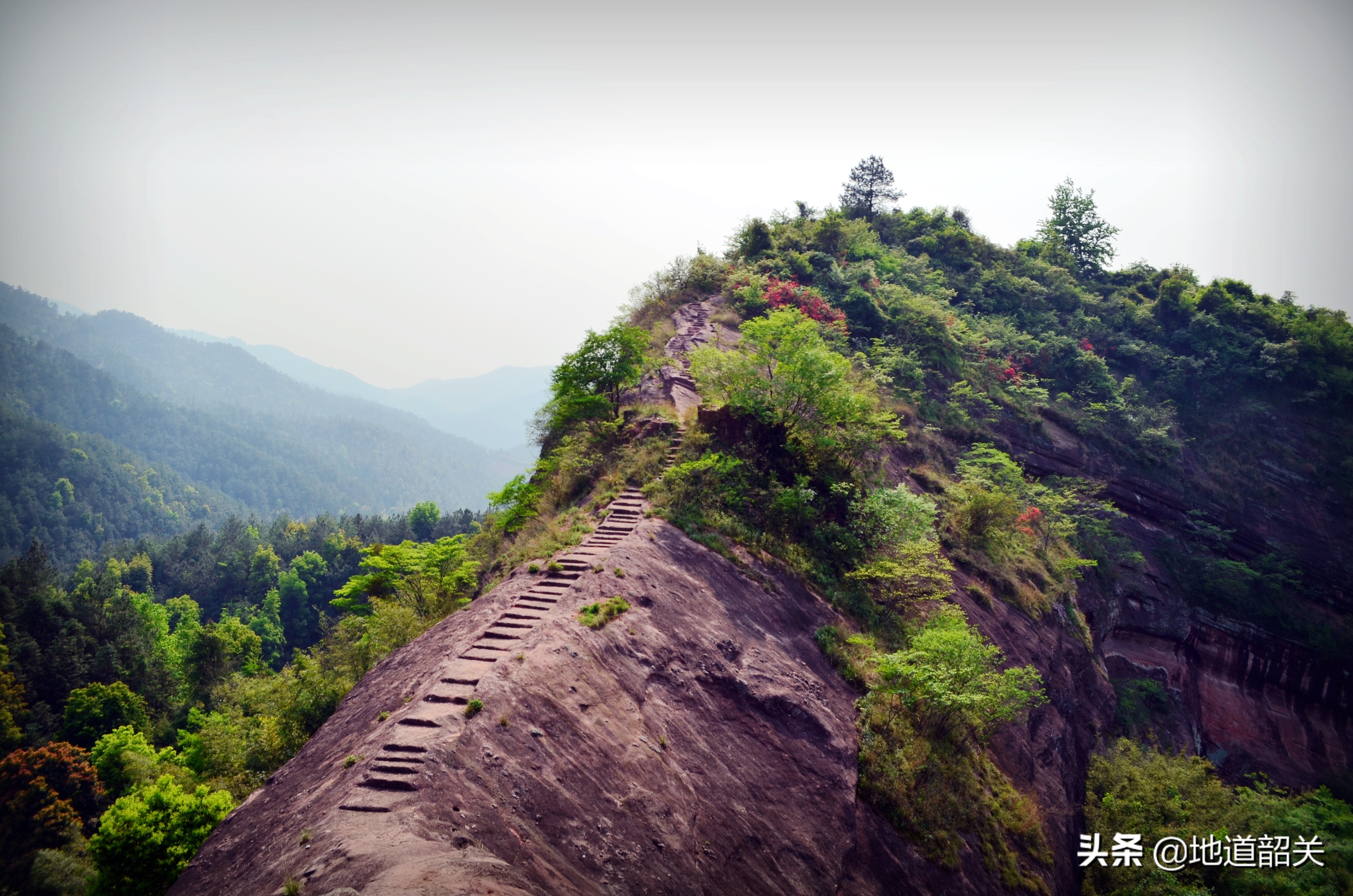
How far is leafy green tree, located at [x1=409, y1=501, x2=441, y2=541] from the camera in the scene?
89.4 m

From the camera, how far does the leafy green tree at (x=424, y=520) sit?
293ft

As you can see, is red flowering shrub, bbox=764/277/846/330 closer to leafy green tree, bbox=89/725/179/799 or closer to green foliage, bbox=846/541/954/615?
green foliage, bbox=846/541/954/615

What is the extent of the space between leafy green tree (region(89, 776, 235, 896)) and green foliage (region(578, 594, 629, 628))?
1093 cm

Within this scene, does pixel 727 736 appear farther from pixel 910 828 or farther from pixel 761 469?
pixel 761 469

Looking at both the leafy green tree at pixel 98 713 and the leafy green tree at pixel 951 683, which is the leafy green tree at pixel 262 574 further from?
the leafy green tree at pixel 951 683

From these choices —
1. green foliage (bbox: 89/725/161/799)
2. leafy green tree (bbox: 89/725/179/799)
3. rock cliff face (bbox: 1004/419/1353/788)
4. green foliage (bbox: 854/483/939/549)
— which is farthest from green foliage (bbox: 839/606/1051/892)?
green foliage (bbox: 89/725/161/799)

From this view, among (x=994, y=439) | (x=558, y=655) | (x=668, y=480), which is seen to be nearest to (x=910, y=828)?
(x=558, y=655)

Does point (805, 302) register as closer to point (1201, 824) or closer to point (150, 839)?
point (1201, 824)

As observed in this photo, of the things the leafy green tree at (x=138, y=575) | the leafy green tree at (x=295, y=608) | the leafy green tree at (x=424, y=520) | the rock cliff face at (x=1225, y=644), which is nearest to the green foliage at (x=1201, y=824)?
the rock cliff face at (x=1225, y=644)

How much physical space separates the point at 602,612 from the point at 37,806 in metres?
32.3

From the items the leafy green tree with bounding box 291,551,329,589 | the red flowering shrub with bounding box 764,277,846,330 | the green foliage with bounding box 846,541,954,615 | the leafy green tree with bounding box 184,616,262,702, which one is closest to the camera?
the green foliage with bounding box 846,541,954,615

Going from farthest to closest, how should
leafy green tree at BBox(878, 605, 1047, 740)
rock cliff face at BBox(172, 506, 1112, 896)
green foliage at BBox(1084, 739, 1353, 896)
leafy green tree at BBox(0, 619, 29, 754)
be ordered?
leafy green tree at BBox(0, 619, 29, 754), green foliage at BBox(1084, 739, 1353, 896), leafy green tree at BBox(878, 605, 1047, 740), rock cliff face at BBox(172, 506, 1112, 896)

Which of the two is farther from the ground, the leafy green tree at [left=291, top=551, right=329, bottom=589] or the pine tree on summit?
the pine tree on summit

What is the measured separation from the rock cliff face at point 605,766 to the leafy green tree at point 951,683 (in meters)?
1.39
